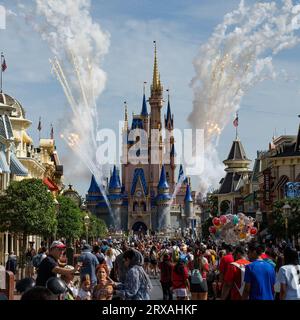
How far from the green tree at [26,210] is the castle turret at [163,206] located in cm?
13079

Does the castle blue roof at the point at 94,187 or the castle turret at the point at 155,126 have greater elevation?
the castle turret at the point at 155,126

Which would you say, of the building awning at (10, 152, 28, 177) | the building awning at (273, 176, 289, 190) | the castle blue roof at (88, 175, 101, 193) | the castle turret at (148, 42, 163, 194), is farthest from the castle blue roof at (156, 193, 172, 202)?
the building awning at (10, 152, 28, 177)

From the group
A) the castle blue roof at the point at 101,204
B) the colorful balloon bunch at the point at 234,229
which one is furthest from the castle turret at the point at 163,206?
the colorful balloon bunch at the point at 234,229

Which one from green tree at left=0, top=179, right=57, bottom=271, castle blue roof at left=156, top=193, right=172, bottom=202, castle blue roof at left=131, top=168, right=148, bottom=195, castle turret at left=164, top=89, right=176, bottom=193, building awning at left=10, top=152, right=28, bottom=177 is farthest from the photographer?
castle turret at left=164, top=89, right=176, bottom=193

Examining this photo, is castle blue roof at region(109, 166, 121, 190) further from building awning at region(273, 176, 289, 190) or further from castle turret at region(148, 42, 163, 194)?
building awning at region(273, 176, 289, 190)

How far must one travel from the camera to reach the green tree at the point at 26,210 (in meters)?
45.9

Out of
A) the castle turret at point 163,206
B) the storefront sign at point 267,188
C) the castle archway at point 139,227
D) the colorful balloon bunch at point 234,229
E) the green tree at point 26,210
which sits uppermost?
the castle turret at point 163,206

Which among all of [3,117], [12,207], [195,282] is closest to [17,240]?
[3,117]

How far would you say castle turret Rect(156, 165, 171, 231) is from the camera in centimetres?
17888

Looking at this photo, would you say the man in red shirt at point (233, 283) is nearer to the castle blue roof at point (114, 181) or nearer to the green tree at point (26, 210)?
the green tree at point (26, 210)

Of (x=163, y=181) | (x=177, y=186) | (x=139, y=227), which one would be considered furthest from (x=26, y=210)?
(x=177, y=186)
